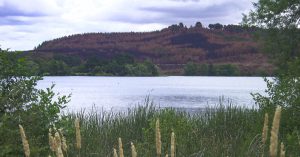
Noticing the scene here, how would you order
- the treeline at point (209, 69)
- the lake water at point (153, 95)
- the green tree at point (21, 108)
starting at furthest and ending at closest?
the treeline at point (209, 69) < the lake water at point (153, 95) < the green tree at point (21, 108)

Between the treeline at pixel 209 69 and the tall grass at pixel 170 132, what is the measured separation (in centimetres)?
11812

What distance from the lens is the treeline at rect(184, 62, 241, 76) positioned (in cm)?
13488

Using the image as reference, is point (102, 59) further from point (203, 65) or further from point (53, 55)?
point (203, 65)

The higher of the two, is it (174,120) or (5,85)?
(5,85)

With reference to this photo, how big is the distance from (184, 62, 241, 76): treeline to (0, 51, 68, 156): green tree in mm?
125282

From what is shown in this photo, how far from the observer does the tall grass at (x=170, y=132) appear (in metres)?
9.80

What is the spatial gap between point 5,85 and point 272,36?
75.5ft

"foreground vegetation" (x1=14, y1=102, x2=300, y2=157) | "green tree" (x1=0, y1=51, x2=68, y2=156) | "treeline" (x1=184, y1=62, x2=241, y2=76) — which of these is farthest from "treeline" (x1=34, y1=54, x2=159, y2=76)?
"green tree" (x1=0, y1=51, x2=68, y2=156)

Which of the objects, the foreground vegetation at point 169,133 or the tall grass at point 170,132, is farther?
the tall grass at point 170,132

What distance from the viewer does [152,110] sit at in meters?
14.7

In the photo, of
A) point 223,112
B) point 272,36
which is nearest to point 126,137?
point 223,112

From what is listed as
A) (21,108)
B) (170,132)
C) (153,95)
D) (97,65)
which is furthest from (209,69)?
(21,108)

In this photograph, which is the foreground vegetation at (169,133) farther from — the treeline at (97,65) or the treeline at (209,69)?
the treeline at (209,69)

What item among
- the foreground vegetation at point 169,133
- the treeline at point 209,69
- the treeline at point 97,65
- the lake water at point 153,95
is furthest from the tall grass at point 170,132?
the treeline at point 209,69
